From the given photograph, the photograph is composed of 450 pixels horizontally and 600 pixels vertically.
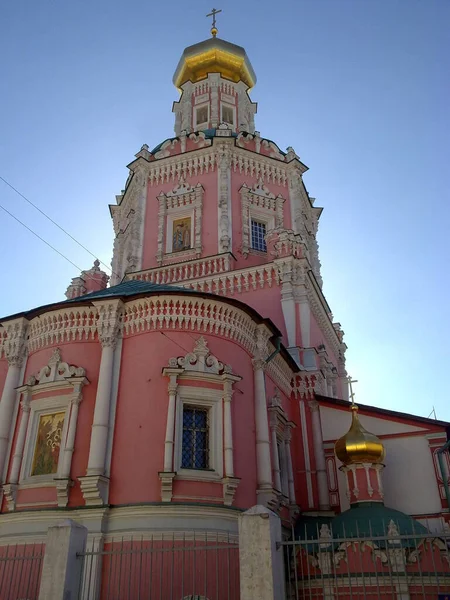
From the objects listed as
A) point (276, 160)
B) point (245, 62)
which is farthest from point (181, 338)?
point (245, 62)

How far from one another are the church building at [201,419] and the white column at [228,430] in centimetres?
3

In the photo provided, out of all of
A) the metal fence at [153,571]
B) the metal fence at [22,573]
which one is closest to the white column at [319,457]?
the metal fence at [153,571]

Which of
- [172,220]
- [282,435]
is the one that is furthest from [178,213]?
[282,435]

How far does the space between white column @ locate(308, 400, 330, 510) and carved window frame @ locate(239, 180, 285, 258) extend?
250 inches

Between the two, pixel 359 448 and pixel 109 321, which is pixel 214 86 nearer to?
pixel 109 321

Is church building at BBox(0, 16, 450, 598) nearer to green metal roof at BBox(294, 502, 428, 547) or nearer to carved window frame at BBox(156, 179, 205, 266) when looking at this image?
green metal roof at BBox(294, 502, 428, 547)

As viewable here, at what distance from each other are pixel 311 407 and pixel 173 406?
509 centimetres

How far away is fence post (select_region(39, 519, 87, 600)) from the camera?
6.82m

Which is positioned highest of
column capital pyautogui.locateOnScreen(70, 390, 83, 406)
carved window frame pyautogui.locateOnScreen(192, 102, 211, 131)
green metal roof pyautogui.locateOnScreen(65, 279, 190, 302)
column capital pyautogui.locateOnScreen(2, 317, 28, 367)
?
carved window frame pyautogui.locateOnScreen(192, 102, 211, 131)

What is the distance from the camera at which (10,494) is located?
10062mm

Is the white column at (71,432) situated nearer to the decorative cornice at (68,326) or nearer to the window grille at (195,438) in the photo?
the decorative cornice at (68,326)

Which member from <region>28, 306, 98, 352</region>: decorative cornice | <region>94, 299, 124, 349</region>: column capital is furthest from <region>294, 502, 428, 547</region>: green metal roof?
<region>28, 306, 98, 352</region>: decorative cornice

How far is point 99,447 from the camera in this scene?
9.88 meters

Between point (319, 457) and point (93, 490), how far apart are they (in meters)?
6.23
